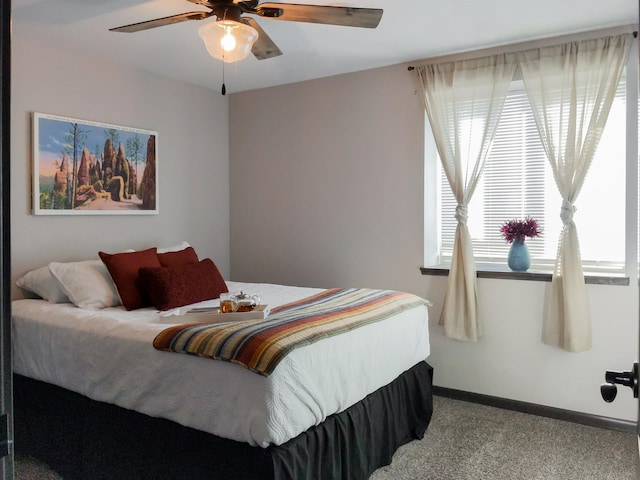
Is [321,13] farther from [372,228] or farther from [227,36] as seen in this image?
[372,228]

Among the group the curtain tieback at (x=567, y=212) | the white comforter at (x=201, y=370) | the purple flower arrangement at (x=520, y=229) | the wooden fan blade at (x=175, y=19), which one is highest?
the wooden fan blade at (x=175, y=19)

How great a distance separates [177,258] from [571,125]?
270 centimetres

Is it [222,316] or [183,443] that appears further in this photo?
[222,316]

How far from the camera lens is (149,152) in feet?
13.1

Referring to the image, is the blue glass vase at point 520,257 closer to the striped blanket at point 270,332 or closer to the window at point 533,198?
the window at point 533,198

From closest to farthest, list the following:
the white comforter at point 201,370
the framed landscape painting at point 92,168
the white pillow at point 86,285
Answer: the white comforter at point 201,370
the white pillow at point 86,285
the framed landscape painting at point 92,168

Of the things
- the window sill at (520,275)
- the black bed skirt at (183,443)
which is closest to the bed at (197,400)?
the black bed skirt at (183,443)

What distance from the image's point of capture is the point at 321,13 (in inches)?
91.0

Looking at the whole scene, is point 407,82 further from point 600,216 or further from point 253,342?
point 253,342

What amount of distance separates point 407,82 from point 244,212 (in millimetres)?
1866

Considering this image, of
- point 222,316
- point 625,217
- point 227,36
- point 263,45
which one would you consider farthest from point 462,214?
point 227,36

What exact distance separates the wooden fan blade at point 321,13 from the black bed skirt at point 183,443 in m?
1.80

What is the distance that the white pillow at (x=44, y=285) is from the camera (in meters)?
3.02

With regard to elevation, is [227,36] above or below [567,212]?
above
